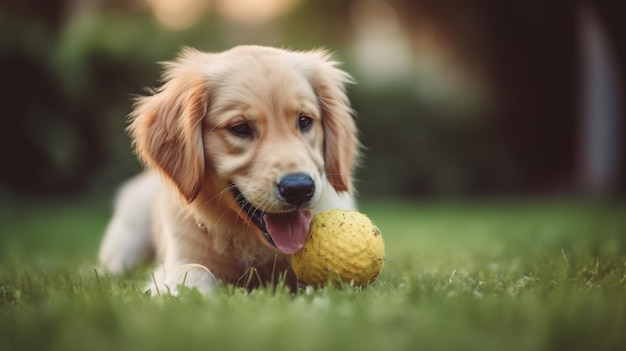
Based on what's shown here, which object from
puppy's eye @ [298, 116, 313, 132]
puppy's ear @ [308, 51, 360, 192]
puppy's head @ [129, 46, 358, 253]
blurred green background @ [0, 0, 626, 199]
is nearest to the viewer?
puppy's head @ [129, 46, 358, 253]

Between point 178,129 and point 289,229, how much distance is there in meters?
0.76

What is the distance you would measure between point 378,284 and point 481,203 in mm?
7785

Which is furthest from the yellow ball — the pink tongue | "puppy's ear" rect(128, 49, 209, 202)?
"puppy's ear" rect(128, 49, 209, 202)

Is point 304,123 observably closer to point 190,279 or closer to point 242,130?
point 242,130

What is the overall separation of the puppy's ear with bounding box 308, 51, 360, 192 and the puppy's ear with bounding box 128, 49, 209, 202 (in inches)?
24.2

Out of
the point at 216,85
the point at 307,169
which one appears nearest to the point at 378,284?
the point at 307,169

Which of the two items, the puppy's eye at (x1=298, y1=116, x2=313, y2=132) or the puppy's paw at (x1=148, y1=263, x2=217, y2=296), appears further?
the puppy's eye at (x1=298, y1=116, x2=313, y2=132)

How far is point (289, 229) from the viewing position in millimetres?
2844

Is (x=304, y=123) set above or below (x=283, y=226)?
above

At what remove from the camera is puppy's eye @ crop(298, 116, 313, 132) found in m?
3.08

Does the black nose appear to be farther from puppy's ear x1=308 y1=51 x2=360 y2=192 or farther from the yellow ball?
puppy's ear x1=308 y1=51 x2=360 y2=192

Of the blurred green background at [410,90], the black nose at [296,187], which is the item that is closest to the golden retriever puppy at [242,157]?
the black nose at [296,187]

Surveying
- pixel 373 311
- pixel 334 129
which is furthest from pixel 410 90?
pixel 373 311

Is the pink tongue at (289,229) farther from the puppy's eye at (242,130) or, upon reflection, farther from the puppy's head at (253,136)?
the puppy's eye at (242,130)
